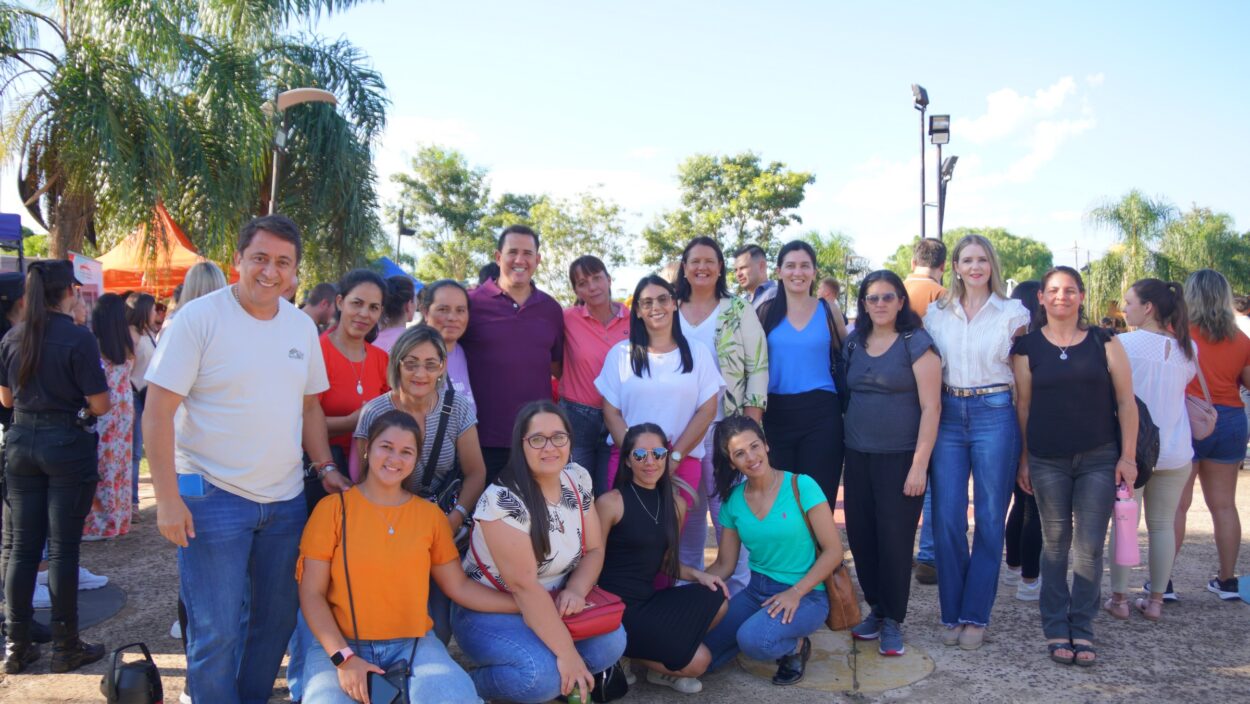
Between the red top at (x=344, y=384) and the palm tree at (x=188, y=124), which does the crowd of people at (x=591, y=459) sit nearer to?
the red top at (x=344, y=384)

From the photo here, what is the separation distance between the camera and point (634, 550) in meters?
3.64

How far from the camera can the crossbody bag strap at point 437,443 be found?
3.51m

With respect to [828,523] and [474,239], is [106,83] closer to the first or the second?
[828,523]

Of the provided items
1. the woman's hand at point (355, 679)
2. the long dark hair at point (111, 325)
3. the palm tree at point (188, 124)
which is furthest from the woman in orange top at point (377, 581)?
the palm tree at point (188, 124)

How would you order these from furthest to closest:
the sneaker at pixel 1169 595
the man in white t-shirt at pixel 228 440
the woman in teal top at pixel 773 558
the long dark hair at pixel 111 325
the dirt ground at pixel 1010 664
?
the long dark hair at pixel 111 325 < the sneaker at pixel 1169 595 < the woman in teal top at pixel 773 558 < the dirt ground at pixel 1010 664 < the man in white t-shirt at pixel 228 440

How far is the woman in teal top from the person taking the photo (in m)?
3.59

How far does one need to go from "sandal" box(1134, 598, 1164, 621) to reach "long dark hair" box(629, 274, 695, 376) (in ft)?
9.41

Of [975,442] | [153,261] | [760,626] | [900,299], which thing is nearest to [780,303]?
[900,299]

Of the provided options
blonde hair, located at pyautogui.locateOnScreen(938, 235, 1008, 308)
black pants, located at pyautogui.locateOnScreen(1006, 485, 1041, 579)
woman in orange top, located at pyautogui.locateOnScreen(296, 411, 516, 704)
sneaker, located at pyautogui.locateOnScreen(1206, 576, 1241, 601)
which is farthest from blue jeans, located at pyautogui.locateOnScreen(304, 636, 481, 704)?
sneaker, located at pyautogui.locateOnScreen(1206, 576, 1241, 601)

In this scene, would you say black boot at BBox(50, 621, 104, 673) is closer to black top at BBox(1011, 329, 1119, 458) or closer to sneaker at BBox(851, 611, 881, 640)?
sneaker at BBox(851, 611, 881, 640)

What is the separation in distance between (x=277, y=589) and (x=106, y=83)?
11.6 meters

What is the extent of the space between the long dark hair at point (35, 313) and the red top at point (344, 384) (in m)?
1.27

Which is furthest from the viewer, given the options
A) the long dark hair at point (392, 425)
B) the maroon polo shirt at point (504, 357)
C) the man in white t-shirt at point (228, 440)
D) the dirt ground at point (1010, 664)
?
the maroon polo shirt at point (504, 357)

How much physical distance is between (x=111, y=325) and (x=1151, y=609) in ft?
21.6
